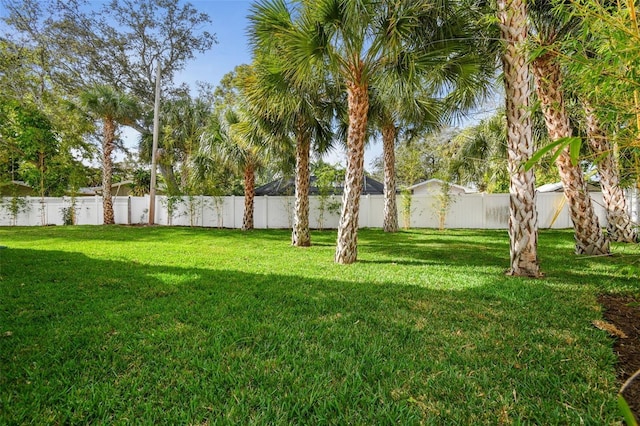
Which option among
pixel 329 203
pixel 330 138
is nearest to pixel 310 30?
pixel 330 138

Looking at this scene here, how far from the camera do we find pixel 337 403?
1674mm

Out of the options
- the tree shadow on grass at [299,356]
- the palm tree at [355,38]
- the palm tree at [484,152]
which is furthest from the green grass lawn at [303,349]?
the palm tree at [484,152]

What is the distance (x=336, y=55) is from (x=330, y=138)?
3.56 metres

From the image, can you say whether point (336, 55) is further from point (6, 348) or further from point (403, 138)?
point (403, 138)

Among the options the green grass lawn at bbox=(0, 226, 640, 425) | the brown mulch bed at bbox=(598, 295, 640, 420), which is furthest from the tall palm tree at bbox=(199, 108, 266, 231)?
the brown mulch bed at bbox=(598, 295, 640, 420)

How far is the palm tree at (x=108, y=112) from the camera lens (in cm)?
1326

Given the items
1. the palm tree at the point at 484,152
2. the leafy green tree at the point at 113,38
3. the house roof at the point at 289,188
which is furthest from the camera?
the leafy green tree at the point at 113,38

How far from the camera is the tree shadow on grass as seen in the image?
1634 millimetres

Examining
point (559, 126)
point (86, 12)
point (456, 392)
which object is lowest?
point (456, 392)

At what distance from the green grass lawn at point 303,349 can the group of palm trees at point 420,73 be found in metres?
1.80

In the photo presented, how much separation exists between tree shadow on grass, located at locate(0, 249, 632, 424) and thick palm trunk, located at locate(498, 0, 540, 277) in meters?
0.87

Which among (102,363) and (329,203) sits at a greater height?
(329,203)

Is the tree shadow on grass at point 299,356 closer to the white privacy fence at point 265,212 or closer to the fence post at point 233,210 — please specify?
the white privacy fence at point 265,212

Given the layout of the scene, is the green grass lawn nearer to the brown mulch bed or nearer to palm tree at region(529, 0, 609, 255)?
the brown mulch bed
